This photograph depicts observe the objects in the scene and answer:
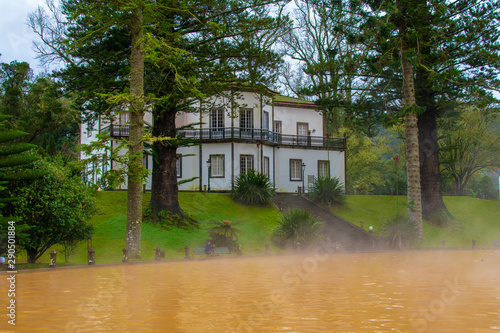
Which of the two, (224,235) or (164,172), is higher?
(164,172)

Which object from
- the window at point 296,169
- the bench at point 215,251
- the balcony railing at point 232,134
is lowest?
the bench at point 215,251

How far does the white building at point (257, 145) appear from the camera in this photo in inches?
1433

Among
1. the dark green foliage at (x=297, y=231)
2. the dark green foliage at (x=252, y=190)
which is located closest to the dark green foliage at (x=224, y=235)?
the dark green foliage at (x=297, y=231)

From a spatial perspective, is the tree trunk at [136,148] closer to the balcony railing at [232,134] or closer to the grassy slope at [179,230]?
the grassy slope at [179,230]

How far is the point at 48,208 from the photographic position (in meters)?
Answer: 16.3

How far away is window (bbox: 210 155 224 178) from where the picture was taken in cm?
3653

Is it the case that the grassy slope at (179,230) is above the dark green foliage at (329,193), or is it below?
Result: below

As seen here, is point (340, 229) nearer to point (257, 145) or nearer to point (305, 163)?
point (257, 145)

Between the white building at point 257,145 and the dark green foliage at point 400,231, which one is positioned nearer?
the dark green foliage at point 400,231

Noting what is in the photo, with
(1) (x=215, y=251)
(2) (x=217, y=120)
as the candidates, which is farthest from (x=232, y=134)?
(1) (x=215, y=251)

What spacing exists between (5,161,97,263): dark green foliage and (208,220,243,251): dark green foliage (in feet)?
22.7

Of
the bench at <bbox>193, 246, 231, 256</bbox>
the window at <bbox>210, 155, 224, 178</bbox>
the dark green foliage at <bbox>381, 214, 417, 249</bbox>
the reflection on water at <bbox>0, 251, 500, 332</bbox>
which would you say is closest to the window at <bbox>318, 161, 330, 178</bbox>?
the window at <bbox>210, 155, 224, 178</bbox>

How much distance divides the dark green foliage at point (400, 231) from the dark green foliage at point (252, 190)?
8433 millimetres

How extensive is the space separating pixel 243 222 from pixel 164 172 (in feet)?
16.8
